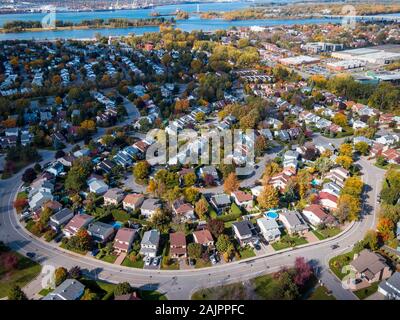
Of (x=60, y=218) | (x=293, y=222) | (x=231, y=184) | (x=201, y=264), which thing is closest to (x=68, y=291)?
(x=60, y=218)

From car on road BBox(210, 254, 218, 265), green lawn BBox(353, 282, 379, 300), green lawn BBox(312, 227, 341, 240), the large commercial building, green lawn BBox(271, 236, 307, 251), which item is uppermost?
the large commercial building

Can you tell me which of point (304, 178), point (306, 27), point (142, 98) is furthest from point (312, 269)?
point (306, 27)

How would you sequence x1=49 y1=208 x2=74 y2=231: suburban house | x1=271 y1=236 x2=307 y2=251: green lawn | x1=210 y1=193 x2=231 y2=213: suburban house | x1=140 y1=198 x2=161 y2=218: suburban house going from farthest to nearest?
x1=210 y1=193 x2=231 y2=213: suburban house → x1=140 y1=198 x2=161 y2=218: suburban house → x1=49 y1=208 x2=74 y2=231: suburban house → x1=271 y1=236 x2=307 y2=251: green lawn

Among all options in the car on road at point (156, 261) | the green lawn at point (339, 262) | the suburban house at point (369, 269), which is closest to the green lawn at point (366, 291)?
the suburban house at point (369, 269)

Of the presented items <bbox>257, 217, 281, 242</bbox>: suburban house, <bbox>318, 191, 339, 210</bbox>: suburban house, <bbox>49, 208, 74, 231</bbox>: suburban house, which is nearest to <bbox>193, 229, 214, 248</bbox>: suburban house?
<bbox>257, 217, 281, 242</bbox>: suburban house

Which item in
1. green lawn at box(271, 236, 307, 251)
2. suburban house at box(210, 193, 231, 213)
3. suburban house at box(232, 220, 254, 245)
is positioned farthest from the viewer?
suburban house at box(210, 193, 231, 213)

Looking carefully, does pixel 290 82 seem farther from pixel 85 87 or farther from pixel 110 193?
pixel 110 193

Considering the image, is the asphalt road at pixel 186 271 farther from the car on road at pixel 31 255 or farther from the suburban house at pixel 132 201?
the suburban house at pixel 132 201

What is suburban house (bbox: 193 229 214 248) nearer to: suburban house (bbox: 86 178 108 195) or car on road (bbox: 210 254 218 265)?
car on road (bbox: 210 254 218 265)
